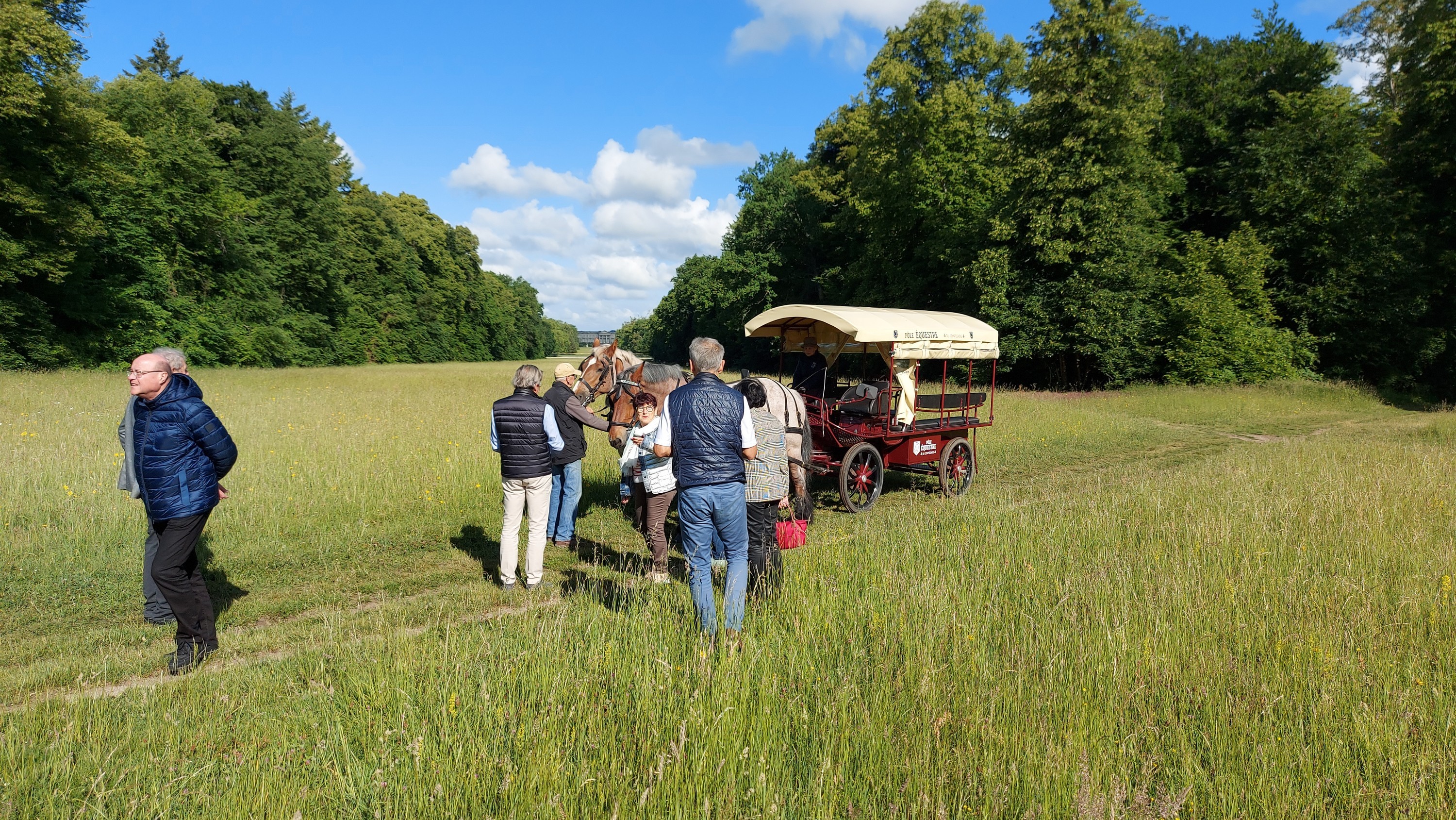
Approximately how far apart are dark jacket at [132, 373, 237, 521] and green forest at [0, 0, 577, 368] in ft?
84.9

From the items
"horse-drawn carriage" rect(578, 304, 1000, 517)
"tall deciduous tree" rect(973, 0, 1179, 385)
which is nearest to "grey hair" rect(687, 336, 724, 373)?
"horse-drawn carriage" rect(578, 304, 1000, 517)

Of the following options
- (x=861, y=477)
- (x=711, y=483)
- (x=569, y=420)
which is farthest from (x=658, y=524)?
(x=861, y=477)

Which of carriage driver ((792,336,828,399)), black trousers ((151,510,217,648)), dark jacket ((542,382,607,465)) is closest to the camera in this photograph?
black trousers ((151,510,217,648))

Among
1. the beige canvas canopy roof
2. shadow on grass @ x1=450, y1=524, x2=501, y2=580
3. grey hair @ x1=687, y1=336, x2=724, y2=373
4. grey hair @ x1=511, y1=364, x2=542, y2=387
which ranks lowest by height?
shadow on grass @ x1=450, y1=524, x2=501, y2=580

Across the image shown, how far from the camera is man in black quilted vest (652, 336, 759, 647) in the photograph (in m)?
4.12

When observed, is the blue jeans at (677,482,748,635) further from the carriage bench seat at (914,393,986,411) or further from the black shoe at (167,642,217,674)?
the carriage bench seat at (914,393,986,411)

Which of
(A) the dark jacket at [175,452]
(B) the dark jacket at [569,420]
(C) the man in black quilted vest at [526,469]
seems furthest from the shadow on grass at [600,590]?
(A) the dark jacket at [175,452]

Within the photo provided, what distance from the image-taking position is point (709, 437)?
4117 mm

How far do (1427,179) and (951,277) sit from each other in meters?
16.7

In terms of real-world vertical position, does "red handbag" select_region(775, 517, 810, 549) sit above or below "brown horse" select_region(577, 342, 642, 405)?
below

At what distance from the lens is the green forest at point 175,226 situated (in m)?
23.7

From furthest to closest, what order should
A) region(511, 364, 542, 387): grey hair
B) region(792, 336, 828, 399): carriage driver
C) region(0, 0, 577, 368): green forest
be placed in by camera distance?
region(0, 0, 577, 368): green forest → region(792, 336, 828, 399): carriage driver → region(511, 364, 542, 387): grey hair

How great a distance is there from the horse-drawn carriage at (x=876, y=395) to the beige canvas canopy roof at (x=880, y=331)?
13 mm

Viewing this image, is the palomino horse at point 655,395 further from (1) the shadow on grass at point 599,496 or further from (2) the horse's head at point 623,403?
(1) the shadow on grass at point 599,496
